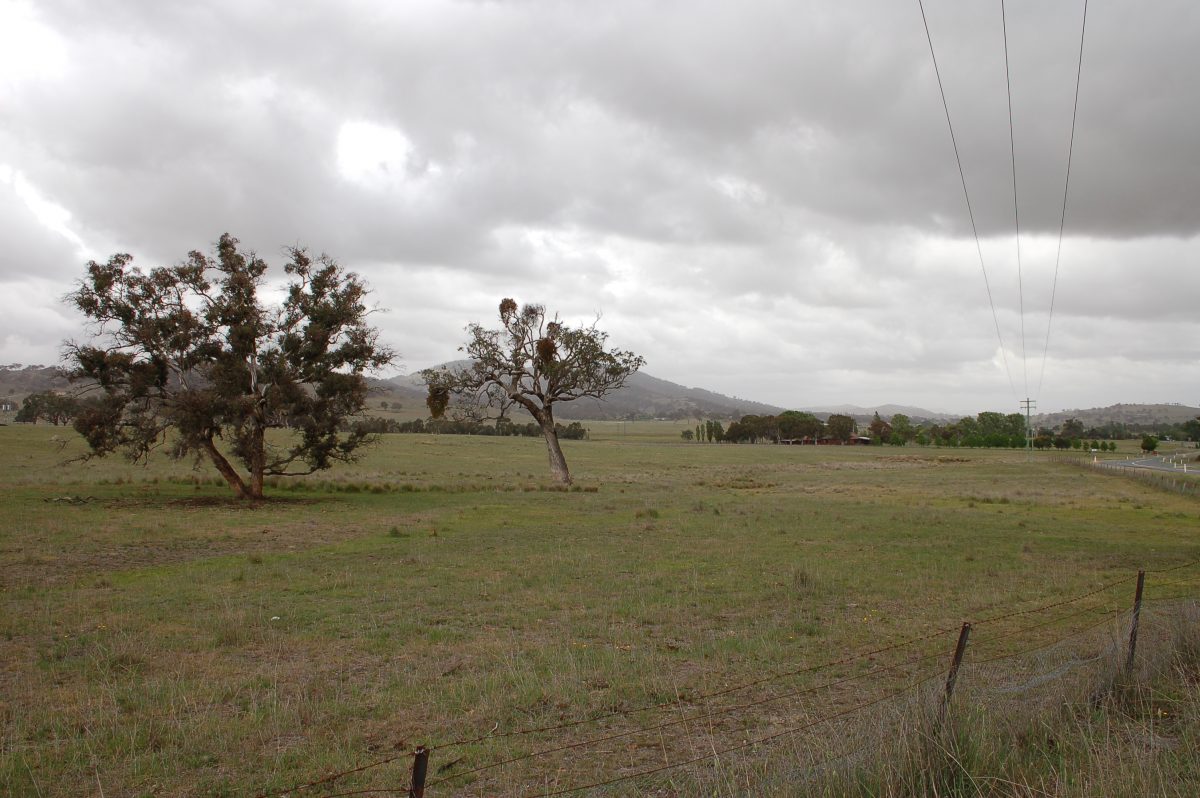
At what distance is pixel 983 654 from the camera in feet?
33.8

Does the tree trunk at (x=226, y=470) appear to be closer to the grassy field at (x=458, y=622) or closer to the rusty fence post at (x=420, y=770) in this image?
Answer: the grassy field at (x=458, y=622)

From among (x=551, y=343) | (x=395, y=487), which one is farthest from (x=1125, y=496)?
(x=395, y=487)

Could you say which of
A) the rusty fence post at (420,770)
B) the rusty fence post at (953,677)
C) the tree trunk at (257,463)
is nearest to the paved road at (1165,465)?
the tree trunk at (257,463)

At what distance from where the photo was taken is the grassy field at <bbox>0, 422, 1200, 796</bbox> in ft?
23.0

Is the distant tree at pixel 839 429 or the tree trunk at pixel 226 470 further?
the distant tree at pixel 839 429

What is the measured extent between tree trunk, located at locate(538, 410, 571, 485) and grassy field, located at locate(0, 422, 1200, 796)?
13.3 m

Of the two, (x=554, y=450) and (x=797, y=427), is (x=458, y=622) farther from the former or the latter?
(x=797, y=427)

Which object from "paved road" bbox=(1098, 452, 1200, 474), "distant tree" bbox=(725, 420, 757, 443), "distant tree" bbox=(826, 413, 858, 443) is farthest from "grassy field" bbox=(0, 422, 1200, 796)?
"distant tree" bbox=(826, 413, 858, 443)

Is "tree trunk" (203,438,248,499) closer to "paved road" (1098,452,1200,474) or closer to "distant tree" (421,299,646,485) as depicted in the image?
"distant tree" (421,299,646,485)

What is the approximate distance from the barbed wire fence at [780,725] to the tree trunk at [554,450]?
109ft

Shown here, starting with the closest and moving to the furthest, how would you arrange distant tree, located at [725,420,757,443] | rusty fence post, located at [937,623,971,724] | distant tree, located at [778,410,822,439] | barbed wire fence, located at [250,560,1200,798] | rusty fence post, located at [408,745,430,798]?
rusty fence post, located at [408,745,430,798]
barbed wire fence, located at [250,560,1200,798]
rusty fence post, located at [937,623,971,724]
distant tree, located at [778,410,822,439]
distant tree, located at [725,420,757,443]

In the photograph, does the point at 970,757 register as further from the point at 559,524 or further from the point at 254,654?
the point at 559,524

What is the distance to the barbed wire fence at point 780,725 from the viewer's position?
5.87 metres

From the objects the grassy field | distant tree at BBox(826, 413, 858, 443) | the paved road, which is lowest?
the paved road
